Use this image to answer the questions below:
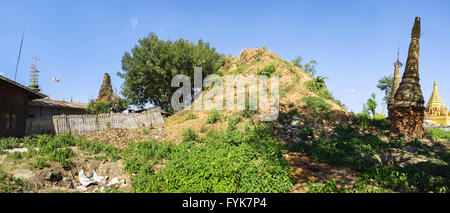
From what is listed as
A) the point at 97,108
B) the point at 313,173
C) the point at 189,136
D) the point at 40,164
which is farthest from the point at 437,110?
the point at 97,108

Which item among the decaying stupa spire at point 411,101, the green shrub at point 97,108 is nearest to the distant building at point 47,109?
the green shrub at point 97,108

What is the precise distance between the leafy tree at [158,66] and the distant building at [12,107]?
26.9ft

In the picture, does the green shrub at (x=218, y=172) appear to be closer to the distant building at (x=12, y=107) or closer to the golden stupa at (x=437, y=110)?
the distant building at (x=12, y=107)

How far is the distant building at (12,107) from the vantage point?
12.1 meters

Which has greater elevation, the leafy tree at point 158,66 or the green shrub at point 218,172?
the leafy tree at point 158,66

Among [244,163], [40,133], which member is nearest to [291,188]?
[244,163]

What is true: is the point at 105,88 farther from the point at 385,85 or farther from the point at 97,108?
the point at 385,85

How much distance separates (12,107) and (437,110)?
41826 mm

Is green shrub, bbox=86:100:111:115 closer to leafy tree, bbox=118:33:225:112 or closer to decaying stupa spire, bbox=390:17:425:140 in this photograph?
leafy tree, bbox=118:33:225:112

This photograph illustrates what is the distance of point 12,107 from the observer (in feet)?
41.3

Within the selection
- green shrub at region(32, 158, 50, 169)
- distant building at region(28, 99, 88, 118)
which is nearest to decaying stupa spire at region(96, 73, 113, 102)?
distant building at region(28, 99, 88, 118)
